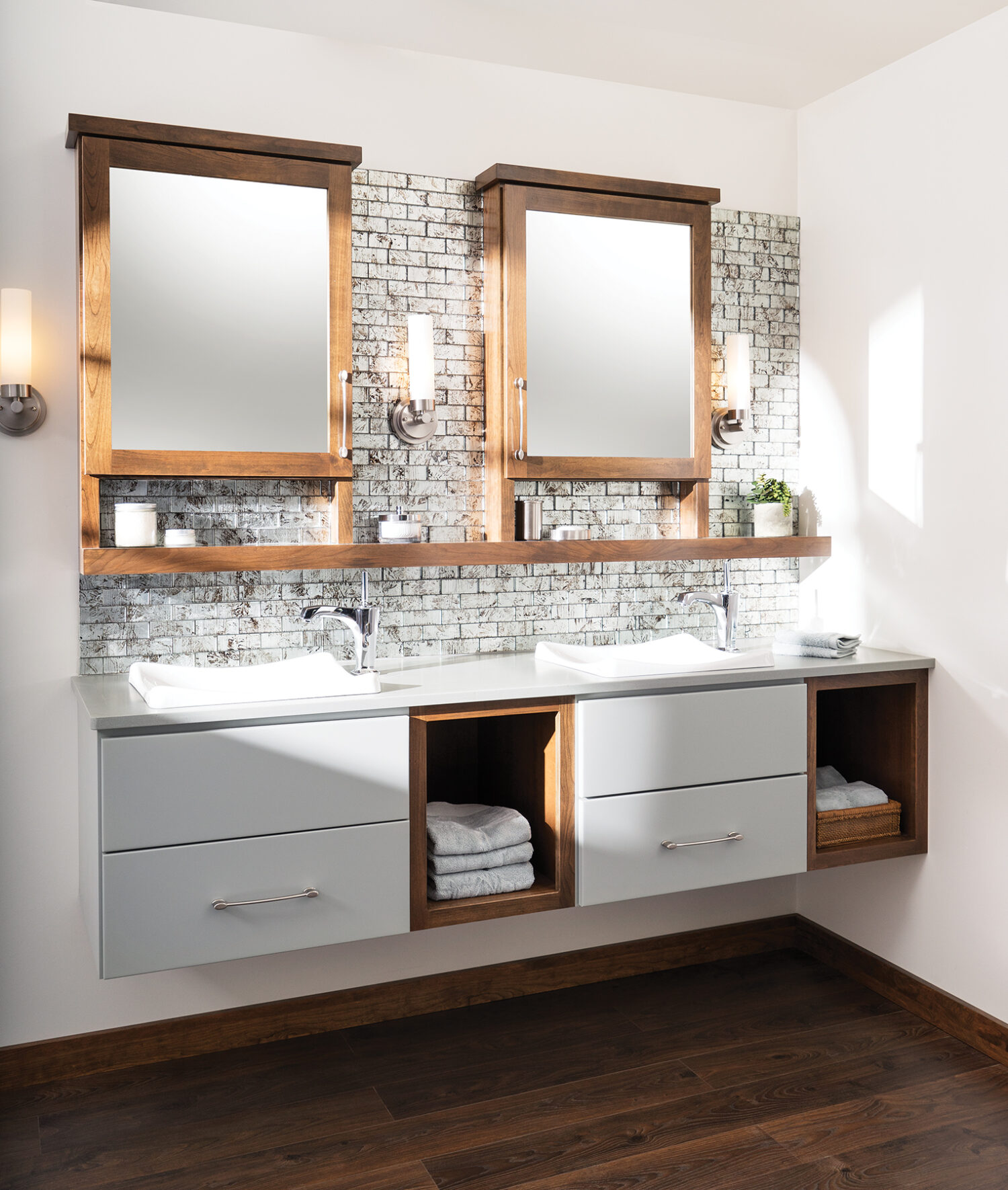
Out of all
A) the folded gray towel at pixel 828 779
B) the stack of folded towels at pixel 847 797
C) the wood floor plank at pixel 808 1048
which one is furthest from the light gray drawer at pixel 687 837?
the wood floor plank at pixel 808 1048

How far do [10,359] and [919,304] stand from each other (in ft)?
7.09

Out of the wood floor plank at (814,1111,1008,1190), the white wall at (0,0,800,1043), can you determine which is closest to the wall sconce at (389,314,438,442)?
the white wall at (0,0,800,1043)

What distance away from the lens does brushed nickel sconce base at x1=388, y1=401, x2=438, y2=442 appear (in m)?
2.64

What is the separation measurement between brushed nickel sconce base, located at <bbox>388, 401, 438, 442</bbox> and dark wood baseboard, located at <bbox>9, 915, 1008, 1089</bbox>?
1398mm

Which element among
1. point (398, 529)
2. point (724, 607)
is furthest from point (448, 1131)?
point (724, 607)

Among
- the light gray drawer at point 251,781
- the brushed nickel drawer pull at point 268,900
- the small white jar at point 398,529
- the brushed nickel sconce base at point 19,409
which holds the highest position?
the brushed nickel sconce base at point 19,409

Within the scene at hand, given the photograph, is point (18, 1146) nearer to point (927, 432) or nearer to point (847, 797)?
point (847, 797)

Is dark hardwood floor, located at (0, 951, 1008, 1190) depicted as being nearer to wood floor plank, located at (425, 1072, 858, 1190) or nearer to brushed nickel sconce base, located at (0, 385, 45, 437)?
wood floor plank, located at (425, 1072, 858, 1190)

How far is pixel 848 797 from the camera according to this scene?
8.91ft

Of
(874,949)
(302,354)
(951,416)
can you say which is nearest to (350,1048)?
(874,949)

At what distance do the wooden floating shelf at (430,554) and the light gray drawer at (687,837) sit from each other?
64cm

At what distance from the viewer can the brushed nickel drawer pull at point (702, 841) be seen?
2451 mm

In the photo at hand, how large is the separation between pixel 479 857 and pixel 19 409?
4.61ft

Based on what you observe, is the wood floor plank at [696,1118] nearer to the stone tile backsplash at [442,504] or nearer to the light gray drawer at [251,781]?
the light gray drawer at [251,781]
